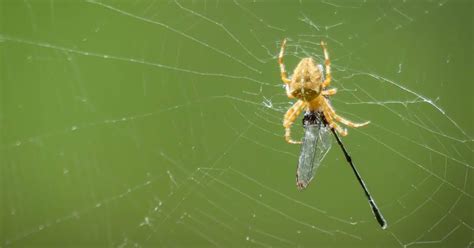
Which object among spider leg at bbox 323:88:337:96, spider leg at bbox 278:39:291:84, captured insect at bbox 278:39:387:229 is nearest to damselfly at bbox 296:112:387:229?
captured insect at bbox 278:39:387:229

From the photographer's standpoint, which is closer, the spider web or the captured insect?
the captured insect

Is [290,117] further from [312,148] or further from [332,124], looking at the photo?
[312,148]

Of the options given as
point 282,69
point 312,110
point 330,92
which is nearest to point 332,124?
point 312,110

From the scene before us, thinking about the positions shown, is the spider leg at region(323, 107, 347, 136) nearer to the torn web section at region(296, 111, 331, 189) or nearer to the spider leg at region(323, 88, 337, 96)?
the torn web section at region(296, 111, 331, 189)

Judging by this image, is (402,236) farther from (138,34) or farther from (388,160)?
(138,34)

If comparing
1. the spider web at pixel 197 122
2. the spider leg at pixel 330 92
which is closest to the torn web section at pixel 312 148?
the spider leg at pixel 330 92

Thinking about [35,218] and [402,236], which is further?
[402,236]

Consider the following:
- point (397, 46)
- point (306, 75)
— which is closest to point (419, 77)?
point (397, 46)
